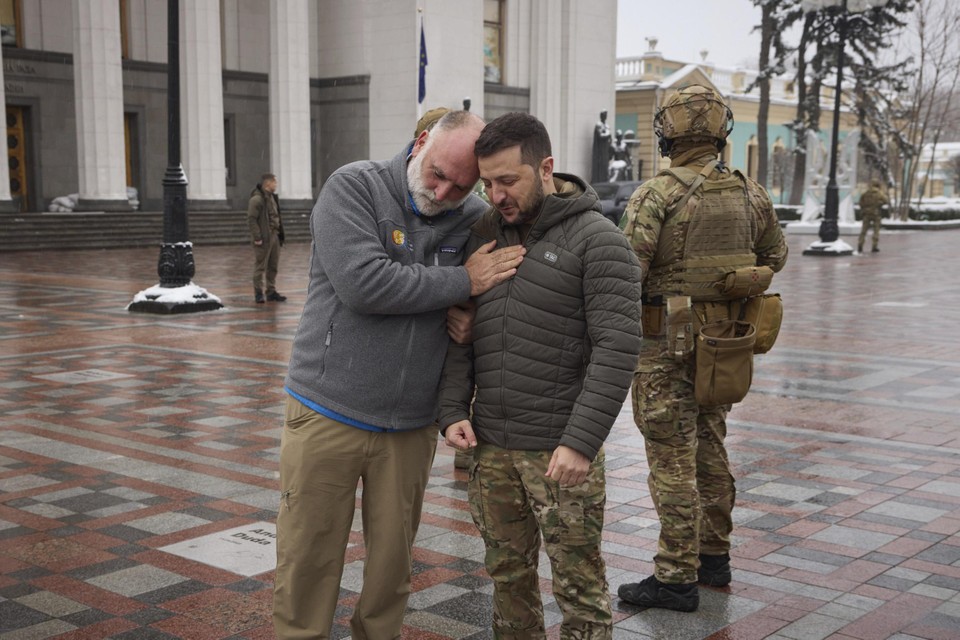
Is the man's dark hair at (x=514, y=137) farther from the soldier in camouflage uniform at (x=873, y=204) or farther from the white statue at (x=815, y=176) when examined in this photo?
the white statue at (x=815, y=176)

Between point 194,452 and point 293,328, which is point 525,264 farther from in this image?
point 293,328

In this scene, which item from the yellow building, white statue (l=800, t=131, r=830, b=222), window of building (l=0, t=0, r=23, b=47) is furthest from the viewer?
the yellow building

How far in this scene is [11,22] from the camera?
32.8 m

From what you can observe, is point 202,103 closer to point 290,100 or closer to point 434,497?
point 290,100

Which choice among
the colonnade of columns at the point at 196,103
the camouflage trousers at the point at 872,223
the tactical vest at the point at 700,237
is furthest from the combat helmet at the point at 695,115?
the colonnade of columns at the point at 196,103

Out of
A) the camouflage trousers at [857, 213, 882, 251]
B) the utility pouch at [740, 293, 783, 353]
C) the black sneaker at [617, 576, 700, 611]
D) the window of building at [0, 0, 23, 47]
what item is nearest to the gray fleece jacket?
the black sneaker at [617, 576, 700, 611]

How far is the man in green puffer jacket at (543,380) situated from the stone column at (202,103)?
30.2 m

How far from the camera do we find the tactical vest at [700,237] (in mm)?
4195

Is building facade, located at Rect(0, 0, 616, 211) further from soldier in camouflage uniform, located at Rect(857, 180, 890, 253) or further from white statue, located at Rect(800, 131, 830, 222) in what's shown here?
soldier in camouflage uniform, located at Rect(857, 180, 890, 253)

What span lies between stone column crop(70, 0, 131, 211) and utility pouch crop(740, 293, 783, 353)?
29.0m

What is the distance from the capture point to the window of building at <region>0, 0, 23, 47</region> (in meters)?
32.7

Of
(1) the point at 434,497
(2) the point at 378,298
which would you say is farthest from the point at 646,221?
(1) the point at 434,497

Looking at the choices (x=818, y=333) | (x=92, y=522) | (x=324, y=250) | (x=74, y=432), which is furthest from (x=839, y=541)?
(x=818, y=333)

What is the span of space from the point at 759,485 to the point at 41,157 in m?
32.0
